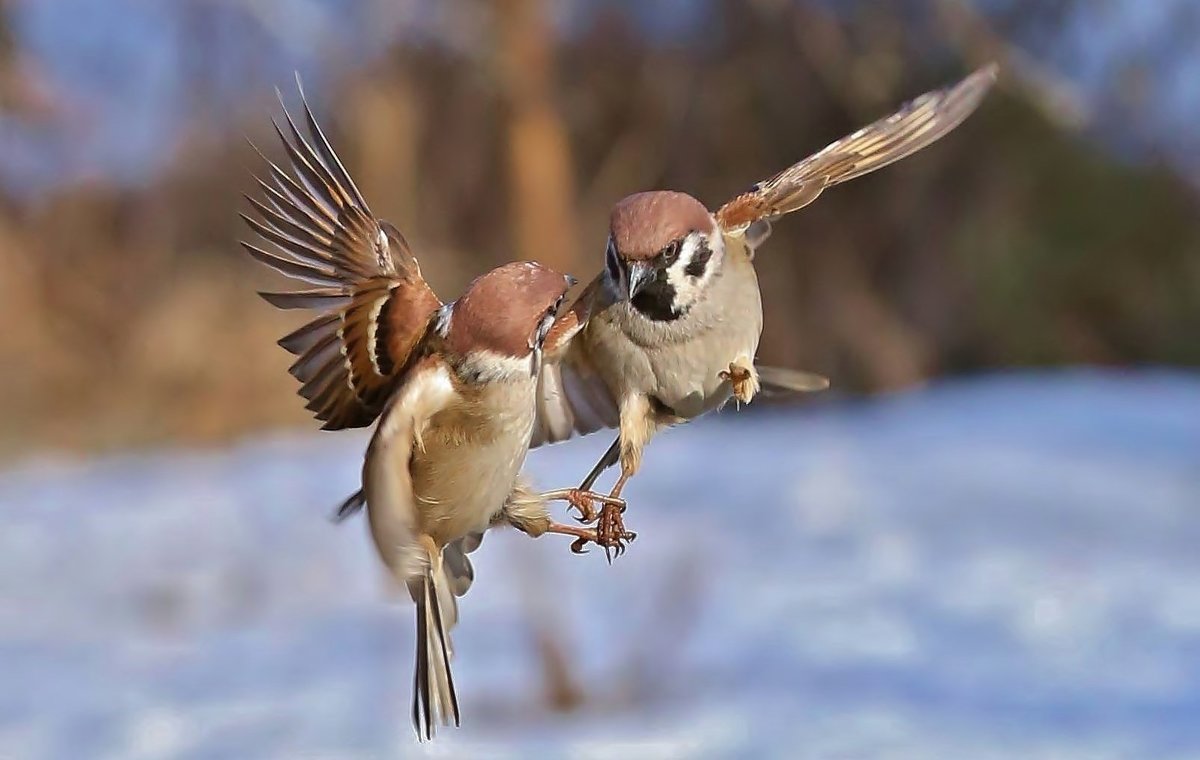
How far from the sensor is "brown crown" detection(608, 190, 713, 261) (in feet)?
3.09

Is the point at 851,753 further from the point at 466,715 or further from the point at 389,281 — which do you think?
the point at 389,281

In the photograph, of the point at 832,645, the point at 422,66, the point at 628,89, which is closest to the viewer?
the point at 832,645

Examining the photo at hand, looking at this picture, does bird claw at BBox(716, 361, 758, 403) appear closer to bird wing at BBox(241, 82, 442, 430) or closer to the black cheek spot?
the black cheek spot

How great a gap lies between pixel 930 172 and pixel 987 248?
26.1 inches

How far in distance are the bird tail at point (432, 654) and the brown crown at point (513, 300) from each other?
0.56ft

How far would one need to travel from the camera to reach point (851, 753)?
193 inches

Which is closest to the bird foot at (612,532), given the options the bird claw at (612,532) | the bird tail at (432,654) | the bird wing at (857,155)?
the bird claw at (612,532)

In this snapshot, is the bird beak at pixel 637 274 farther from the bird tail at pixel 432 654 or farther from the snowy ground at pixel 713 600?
the snowy ground at pixel 713 600

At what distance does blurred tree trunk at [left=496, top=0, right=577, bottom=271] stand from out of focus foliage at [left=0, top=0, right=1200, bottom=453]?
3515 mm

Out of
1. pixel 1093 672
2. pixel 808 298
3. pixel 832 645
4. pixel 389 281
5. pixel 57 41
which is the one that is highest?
pixel 57 41

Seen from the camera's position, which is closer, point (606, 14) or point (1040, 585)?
point (1040, 585)

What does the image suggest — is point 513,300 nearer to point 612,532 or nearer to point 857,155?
point 612,532

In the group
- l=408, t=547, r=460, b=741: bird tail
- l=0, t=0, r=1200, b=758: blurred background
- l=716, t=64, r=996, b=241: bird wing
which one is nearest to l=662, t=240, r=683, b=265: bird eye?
l=716, t=64, r=996, b=241: bird wing

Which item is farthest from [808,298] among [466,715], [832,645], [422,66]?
[466,715]
